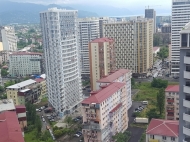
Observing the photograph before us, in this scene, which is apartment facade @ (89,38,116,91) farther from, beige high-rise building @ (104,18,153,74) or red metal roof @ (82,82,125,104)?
red metal roof @ (82,82,125,104)

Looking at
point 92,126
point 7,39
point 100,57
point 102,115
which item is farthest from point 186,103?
point 7,39

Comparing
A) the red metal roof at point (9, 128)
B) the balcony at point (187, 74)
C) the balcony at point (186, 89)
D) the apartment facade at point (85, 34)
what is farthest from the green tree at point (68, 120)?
the apartment facade at point (85, 34)

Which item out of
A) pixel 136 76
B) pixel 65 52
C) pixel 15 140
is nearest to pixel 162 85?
pixel 136 76

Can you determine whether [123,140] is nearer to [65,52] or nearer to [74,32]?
[65,52]

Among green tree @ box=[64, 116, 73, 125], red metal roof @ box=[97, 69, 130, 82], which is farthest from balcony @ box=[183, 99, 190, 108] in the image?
green tree @ box=[64, 116, 73, 125]

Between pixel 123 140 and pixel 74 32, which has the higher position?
pixel 74 32

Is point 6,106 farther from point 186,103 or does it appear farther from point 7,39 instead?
point 7,39
